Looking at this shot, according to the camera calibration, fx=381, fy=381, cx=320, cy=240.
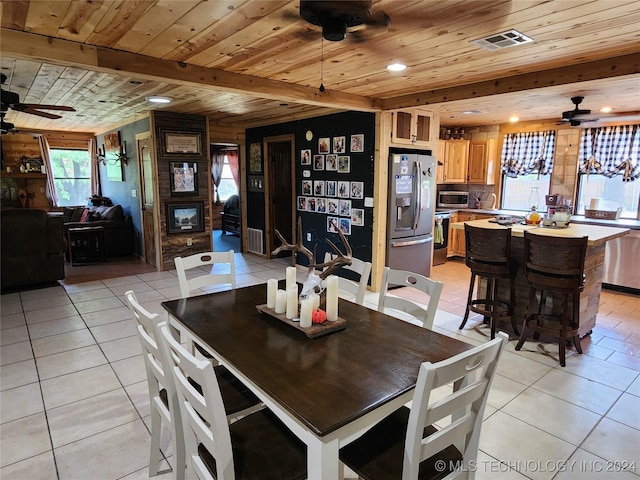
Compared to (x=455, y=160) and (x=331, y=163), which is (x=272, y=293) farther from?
(x=455, y=160)

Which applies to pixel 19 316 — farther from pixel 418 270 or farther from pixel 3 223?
pixel 418 270

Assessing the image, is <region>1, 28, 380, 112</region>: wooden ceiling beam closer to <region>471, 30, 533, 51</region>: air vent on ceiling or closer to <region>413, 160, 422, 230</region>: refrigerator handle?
<region>413, 160, 422, 230</region>: refrigerator handle

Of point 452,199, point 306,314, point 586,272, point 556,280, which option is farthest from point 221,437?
point 452,199

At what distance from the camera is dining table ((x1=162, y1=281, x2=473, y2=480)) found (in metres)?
1.21

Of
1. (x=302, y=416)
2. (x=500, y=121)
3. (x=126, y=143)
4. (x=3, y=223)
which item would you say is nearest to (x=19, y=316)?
(x=3, y=223)

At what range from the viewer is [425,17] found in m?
2.17

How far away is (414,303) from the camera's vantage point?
215 cm

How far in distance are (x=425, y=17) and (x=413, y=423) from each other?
2.11 meters

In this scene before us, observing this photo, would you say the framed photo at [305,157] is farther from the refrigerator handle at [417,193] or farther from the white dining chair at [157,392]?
the white dining chair at [157,392]

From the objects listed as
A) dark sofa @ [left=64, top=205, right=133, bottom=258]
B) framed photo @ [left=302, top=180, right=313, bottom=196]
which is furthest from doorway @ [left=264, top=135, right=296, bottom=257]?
dark sofa @ [left=64, top=205, right=133, bottom=258]

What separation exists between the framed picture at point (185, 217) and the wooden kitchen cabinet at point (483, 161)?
4.87 meters

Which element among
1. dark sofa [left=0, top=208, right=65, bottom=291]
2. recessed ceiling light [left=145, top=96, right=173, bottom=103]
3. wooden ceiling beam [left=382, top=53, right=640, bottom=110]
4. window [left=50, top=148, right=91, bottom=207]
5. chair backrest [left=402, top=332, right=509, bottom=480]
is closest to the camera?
chair backrest [left=402, top=332, right=509, bottom=480]

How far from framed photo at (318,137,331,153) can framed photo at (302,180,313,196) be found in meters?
0.54

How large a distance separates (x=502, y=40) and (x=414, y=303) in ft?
6.00
